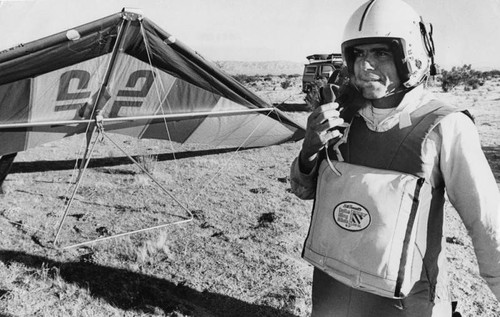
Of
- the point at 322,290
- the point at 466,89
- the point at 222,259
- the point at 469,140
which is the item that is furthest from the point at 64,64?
the point at 466,89

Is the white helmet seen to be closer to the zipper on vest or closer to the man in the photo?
the man

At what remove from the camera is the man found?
141 cm

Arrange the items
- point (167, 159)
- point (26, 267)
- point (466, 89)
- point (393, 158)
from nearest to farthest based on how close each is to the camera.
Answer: point (393, 158), point (26, 267), point (167, 159), point (466, 89)

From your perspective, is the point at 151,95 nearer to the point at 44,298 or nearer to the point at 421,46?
the point at 44,298

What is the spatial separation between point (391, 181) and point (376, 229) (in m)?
0.19

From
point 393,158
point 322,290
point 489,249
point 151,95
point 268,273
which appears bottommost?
point 268,273

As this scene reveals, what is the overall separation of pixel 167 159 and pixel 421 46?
7265 mm

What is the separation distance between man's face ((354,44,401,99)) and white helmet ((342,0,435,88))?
0.09 ft

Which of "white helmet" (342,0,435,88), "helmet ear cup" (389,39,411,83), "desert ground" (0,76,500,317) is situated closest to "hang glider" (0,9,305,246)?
"desert ground" (0,76,500,317)

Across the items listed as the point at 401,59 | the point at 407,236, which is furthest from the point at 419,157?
the point at 401,59

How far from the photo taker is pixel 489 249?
139cm

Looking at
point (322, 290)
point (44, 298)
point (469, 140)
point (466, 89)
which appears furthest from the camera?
point (466, 89)

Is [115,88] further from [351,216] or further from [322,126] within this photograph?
[351,216]

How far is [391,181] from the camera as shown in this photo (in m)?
1.47
